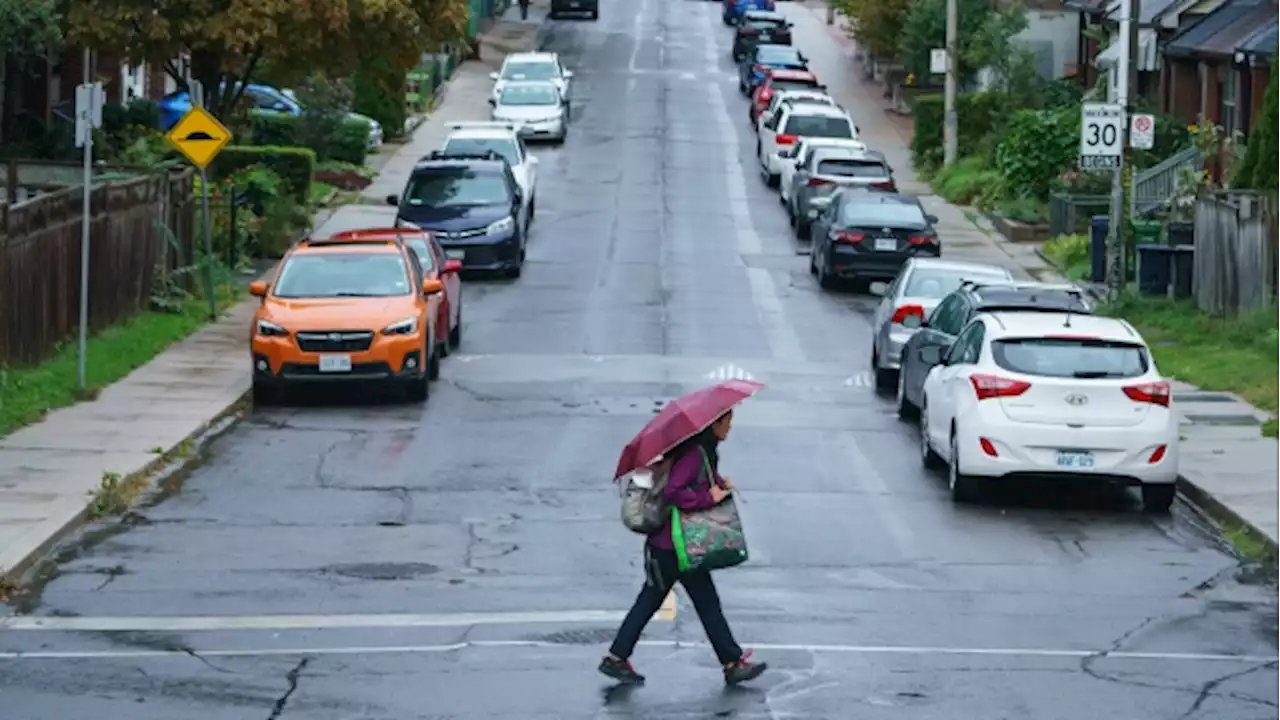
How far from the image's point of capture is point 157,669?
39.3ft

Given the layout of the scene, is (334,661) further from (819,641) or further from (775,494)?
(775,494)

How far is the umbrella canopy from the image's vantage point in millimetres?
11125

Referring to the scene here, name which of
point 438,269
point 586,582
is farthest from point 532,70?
point 586,582

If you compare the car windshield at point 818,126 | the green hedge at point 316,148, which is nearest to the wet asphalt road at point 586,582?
the car windshield at point 818,126

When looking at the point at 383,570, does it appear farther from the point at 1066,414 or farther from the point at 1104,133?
the point at 1104,133

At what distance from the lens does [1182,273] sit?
32.0 m

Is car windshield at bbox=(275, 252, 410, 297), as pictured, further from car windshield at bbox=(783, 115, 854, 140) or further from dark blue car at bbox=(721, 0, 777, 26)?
dark blue car at bbox=(721, 0, 777, 26)

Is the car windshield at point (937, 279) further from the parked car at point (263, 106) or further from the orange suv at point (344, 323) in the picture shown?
the parked car at point (263, 106)

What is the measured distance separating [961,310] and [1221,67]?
79.7ft

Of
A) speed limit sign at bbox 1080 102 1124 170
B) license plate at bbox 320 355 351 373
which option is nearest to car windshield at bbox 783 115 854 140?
speed limit sign at bbox 1080 102 1124 170

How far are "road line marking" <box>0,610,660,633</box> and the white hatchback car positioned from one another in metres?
5.24

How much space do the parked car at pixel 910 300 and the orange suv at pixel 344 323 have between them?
496cm

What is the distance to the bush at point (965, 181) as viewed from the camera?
46.5m

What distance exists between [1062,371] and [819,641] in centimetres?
589
